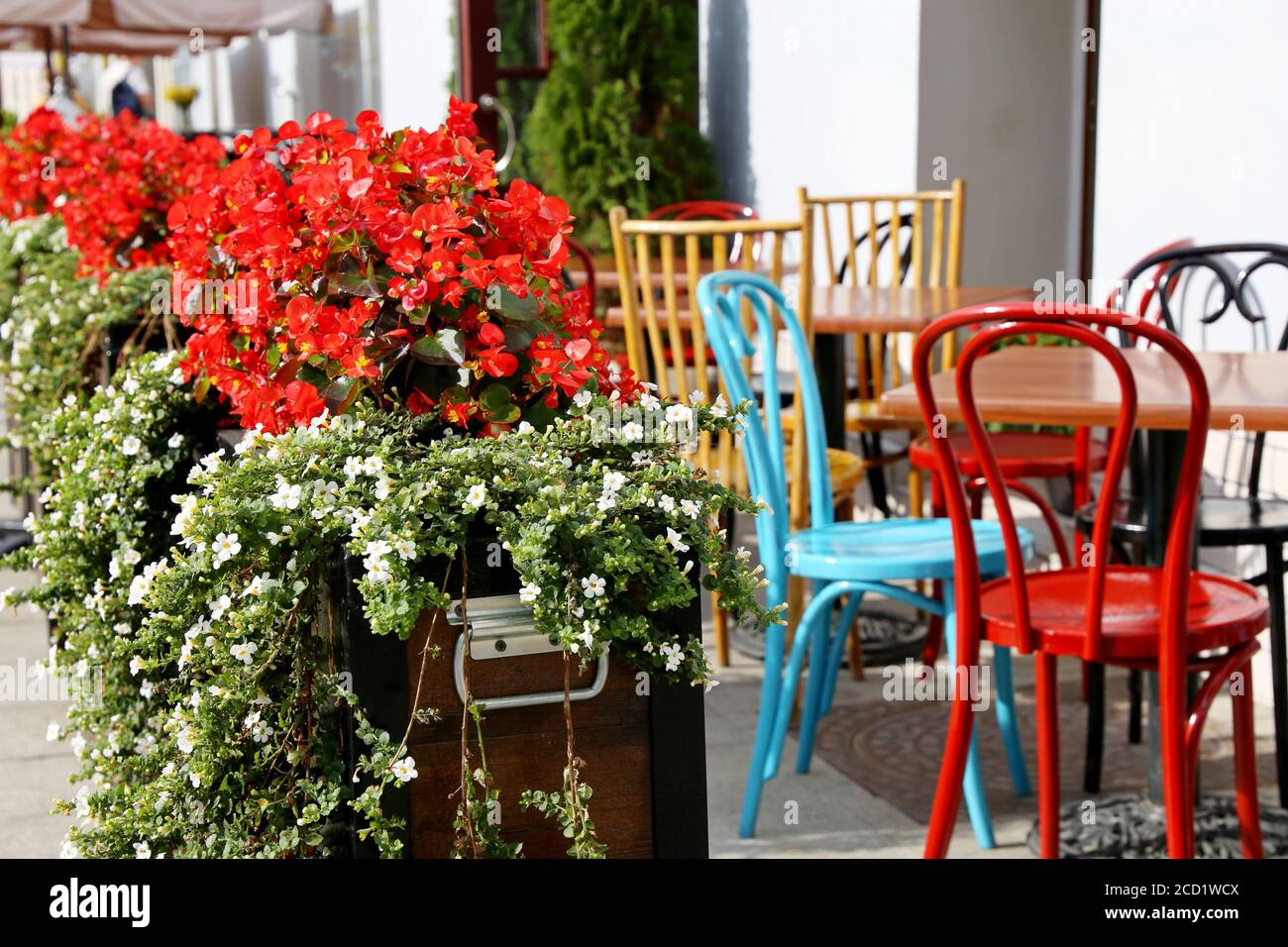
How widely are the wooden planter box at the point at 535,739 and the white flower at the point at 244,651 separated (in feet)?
0.36

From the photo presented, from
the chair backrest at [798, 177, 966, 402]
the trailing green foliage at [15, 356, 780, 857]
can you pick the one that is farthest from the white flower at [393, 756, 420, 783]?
the chair backrest at [798, 177, 966, 402]

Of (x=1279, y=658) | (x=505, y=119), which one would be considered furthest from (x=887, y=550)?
(x=505, y=119)

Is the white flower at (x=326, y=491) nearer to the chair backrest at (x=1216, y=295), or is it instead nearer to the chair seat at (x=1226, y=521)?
the chair seat at (x=1226, y=521)

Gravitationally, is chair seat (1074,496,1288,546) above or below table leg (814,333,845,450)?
below

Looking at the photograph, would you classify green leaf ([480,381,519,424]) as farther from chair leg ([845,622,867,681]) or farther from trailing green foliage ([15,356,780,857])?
chair leg ([845,622,867,681])

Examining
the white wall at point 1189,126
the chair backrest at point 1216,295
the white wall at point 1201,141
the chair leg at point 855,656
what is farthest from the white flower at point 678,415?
the white wall at point 1189,126

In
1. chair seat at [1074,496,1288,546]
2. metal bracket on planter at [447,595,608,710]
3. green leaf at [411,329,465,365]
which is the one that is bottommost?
chair seat at [1074,496,1288,546]

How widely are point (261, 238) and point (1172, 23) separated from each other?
373 cm

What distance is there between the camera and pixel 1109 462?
2562mm

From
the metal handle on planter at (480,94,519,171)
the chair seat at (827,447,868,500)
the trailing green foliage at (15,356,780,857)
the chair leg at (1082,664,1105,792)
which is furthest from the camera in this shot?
the metal handle on planter at (480,94,519,171)

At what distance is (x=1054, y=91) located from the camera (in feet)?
21.2

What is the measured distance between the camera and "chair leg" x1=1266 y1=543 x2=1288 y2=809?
3.21 m

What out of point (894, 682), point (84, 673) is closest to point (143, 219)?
point (84, 673)

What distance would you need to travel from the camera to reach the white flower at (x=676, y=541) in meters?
1.54
